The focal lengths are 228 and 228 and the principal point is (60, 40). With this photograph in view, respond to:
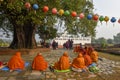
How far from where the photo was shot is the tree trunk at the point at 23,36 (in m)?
25.1

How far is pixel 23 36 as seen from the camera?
25.6m

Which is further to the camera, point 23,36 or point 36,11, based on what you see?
point 23,36

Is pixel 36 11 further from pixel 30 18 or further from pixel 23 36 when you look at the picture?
pixel 23 36

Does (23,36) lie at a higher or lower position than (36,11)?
lower

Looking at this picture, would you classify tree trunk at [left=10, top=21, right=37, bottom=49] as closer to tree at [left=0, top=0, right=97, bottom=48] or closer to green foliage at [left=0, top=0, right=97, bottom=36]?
tree at [left=0, top=0, right=97, bottom=48]

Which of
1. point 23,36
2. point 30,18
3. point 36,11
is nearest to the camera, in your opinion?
point 36,11

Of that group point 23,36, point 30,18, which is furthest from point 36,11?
point 23,36

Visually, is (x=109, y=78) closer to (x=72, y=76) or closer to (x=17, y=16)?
(x=72, y=76)

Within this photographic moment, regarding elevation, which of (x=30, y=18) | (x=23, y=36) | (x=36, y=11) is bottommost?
(x=23, y=36)

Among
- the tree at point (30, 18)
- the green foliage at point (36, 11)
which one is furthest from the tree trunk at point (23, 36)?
the green foliage at point (36, 11)

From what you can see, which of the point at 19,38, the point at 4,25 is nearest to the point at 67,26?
the point at 19,38

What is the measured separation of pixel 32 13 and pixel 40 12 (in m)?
0.72

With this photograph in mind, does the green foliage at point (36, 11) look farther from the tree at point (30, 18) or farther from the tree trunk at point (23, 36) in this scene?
the tree trunk at point (23, 36)

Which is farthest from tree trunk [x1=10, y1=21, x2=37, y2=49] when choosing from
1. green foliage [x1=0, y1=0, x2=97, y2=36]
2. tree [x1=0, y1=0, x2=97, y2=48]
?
green foliage [x1=0, y1=0, x2=97, y2=36]
